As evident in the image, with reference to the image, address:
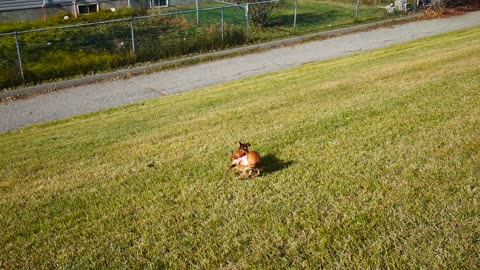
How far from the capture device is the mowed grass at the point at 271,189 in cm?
305

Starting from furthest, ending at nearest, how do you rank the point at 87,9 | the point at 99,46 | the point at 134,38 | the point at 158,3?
the point at 158,3 < the point at 87,9 < the point at 134,38 < the point at 99,46

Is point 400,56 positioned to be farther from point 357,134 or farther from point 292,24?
point 292,24

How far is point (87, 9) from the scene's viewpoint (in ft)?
70.7

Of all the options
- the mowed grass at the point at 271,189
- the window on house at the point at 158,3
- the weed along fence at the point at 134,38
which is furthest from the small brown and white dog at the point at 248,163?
the window on house at the point at 158,3

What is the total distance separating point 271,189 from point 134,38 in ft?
39.0

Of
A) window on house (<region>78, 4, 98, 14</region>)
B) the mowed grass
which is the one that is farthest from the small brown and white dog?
window on house (<region>78, 4, 98, 14</region>)

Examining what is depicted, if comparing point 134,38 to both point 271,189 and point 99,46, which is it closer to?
point 99,46

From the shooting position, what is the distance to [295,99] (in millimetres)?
7293

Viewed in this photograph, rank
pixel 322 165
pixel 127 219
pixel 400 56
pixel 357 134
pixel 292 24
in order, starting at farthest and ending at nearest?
pixel 292 24 → pixel 400 56 → pixel 357 134 → pixel 322 165 → pixel 127 219

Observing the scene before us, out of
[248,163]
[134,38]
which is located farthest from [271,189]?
[134,38]

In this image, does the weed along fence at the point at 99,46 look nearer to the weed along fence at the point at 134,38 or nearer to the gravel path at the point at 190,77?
the weed along fence at the point at 134,38

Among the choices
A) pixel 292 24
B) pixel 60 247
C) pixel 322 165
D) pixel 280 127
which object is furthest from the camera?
pixel 292 24

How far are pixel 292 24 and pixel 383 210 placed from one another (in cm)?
1597

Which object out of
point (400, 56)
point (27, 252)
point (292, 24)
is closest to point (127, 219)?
point (27, 252)
